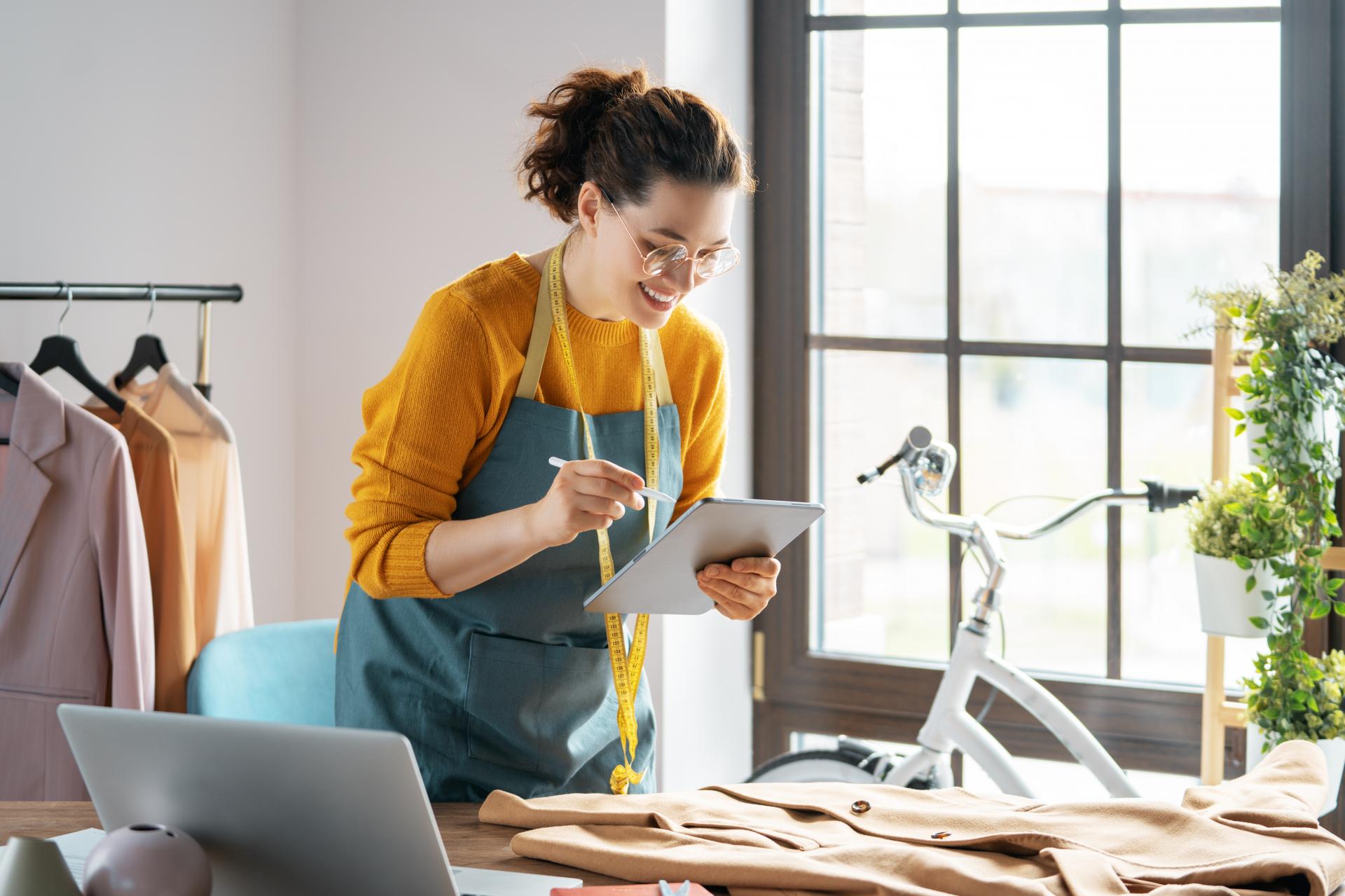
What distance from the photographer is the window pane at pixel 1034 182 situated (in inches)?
111

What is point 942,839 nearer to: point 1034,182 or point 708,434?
point 708,434

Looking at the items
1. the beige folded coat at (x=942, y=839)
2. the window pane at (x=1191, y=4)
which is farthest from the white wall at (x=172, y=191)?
the window pane at (x=1191, y=4)

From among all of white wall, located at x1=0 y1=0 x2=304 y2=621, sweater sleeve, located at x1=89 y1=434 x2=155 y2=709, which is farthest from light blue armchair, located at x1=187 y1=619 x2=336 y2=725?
white wall, located at x1=0 y1=0 x2=304 y2=621

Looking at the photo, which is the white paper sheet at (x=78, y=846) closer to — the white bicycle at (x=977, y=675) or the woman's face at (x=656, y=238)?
the woman's face at (x=656, y=238)

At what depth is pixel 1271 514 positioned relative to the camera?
2.29 meters

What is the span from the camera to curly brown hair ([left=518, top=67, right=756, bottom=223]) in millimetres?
1674

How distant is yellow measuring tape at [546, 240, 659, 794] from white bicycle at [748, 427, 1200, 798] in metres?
0.75

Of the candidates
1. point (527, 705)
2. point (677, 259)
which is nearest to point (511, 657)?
point (527, 705)

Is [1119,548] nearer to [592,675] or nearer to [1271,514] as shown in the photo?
[1271,514]

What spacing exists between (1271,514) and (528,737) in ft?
4.47

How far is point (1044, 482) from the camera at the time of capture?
290cm

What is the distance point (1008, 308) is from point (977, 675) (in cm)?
81

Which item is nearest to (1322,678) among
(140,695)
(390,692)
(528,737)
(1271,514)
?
(1271,514)

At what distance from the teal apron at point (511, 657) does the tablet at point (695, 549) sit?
7 cm
